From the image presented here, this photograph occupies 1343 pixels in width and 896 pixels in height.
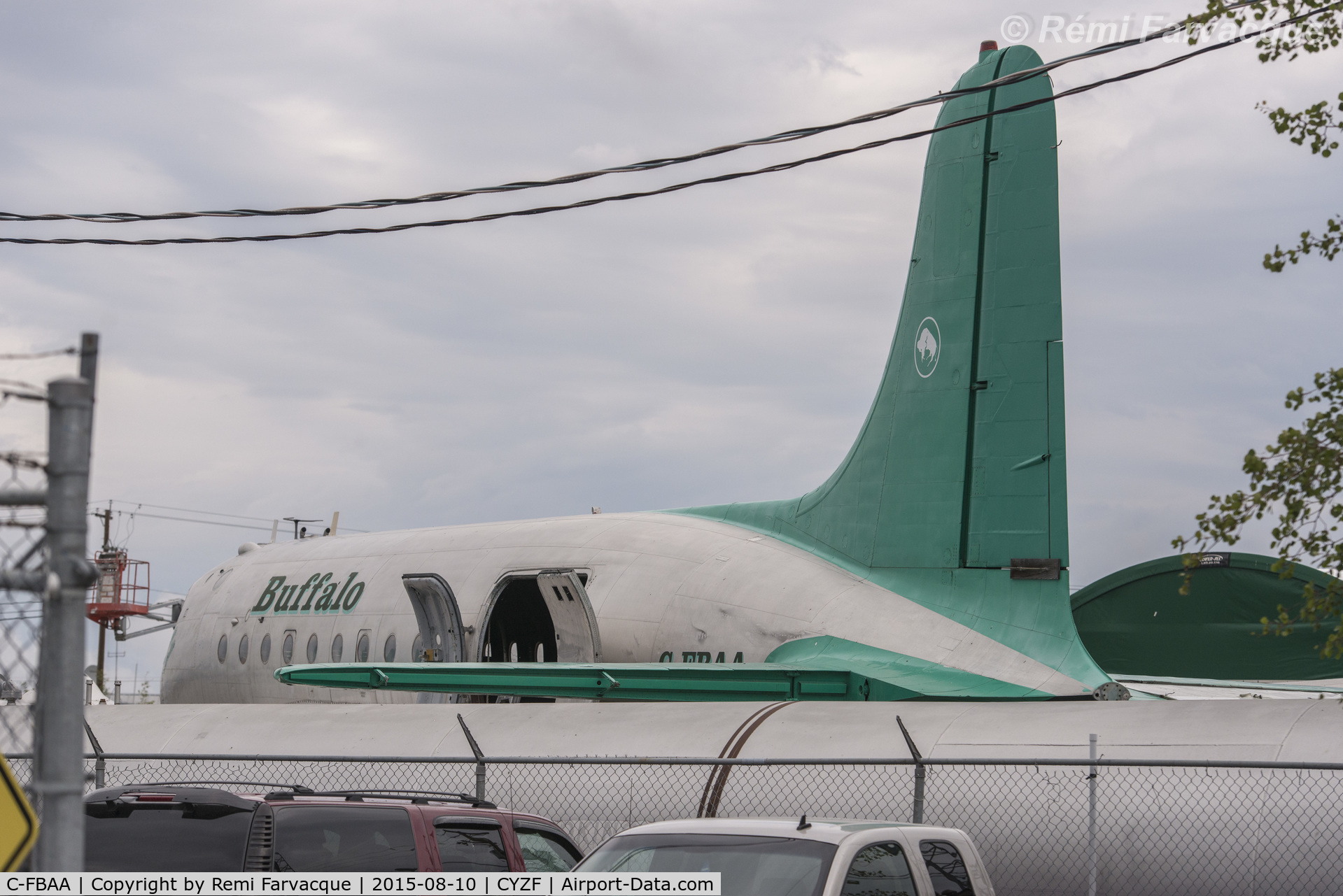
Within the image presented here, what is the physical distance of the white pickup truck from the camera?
22.8 ft

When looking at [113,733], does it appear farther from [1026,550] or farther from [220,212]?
[1026,550]

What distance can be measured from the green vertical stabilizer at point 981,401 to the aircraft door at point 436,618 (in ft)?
20.0

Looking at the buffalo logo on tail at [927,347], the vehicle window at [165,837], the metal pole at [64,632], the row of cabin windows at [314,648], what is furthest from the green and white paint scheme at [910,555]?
the metal pole at [64,632]

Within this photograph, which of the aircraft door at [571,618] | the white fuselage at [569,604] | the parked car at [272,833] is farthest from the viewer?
the aircraft door at [571,618]

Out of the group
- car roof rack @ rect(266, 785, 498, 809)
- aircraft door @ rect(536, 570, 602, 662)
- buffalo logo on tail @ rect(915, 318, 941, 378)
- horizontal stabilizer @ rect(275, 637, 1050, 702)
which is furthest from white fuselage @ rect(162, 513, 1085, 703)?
car roof rack @ rect(266, 785, 498, 809)

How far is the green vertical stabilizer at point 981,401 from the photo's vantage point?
54.6 ft

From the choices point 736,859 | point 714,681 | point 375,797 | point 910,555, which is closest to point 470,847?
point 375,797

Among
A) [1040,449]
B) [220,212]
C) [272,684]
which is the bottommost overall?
[272,684]

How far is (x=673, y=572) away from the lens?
66.3 ft

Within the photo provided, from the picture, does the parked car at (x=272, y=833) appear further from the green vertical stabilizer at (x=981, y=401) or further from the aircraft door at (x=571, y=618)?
the aircraft door at (x=571, y=618)

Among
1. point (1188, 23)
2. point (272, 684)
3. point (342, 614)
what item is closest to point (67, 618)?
point (1188, 23)

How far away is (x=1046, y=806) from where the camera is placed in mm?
11523

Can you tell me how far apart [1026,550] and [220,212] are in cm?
1012

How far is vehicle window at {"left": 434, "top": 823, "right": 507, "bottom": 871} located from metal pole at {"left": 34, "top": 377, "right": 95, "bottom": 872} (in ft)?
15.2
